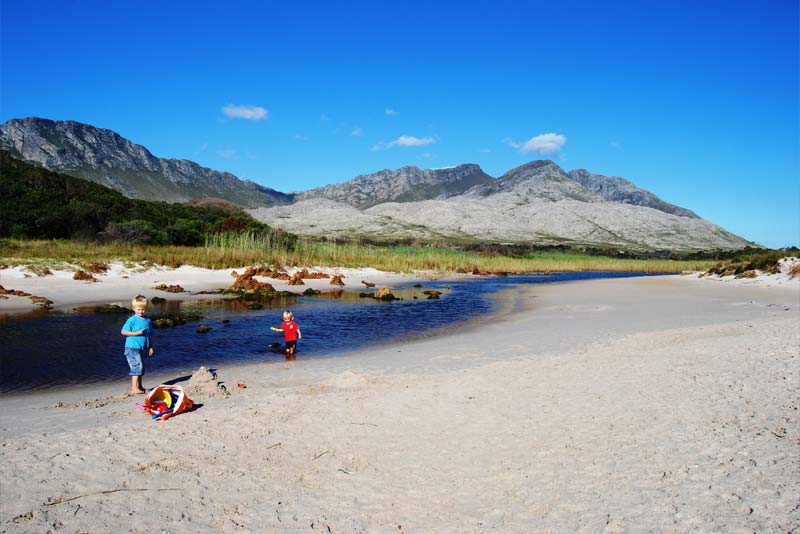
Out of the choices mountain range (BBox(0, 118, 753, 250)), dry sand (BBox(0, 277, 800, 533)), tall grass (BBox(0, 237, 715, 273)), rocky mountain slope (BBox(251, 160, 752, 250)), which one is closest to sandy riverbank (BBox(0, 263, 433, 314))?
tall grass (BBox(0, 237, 715, 273))

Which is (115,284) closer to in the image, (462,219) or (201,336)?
(201,336)

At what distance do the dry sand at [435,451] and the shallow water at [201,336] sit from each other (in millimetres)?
1549

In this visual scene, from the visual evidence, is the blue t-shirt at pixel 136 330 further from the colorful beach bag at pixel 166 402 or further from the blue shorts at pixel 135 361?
the colorful beach bag at pixel 166 402

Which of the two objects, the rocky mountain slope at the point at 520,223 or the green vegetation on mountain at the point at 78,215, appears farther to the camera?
the rocky mountain slope at the point at 520,223

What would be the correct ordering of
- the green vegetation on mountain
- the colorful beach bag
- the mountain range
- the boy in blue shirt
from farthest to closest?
1. the mountain range
2. the green vegetation on mountain
3. the boy in blue shirt
4. the colorful beach bag

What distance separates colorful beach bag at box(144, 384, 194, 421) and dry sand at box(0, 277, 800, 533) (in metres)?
0.15

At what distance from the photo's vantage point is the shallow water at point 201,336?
9.69 metres

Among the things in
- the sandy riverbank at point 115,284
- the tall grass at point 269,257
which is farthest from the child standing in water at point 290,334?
the tall grass at point 269,257

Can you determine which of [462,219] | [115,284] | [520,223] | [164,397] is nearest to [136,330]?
[164,397]

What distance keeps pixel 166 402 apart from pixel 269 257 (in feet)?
93.1

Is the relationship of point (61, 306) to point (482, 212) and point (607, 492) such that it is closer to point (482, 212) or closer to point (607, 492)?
point (607, 492)

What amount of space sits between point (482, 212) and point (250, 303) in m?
143

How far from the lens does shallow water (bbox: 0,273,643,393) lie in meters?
9.69

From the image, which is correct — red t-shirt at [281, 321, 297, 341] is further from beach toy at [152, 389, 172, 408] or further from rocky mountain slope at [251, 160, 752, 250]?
rocky mountain slope at [251, 160, 752, 250]
